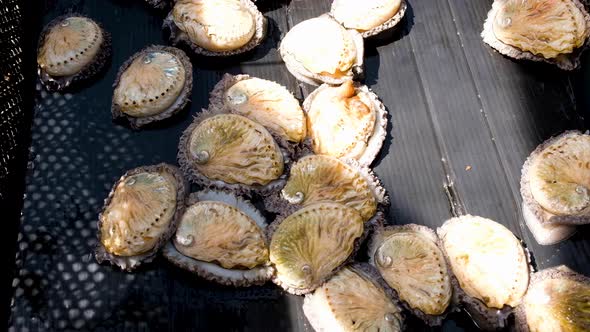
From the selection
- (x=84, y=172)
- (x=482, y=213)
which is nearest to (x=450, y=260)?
(x=482, y=213)

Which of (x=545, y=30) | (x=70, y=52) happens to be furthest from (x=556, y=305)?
(x=70, y=52)

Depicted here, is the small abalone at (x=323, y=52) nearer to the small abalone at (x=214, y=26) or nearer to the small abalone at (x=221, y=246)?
the small abalone at (x=214, y=26)

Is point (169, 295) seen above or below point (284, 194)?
below

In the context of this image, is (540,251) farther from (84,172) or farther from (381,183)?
(84,172)

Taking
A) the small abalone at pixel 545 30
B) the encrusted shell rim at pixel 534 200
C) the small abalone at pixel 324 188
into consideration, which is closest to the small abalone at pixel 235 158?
the small abalone at pixel 324 188

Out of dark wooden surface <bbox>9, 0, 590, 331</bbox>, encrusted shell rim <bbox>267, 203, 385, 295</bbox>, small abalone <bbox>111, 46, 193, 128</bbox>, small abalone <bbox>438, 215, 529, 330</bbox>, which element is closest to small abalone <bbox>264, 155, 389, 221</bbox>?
encrusted shell rim <bbox>267, 203, 385, 295</bbox>
